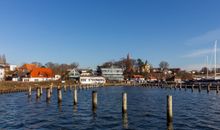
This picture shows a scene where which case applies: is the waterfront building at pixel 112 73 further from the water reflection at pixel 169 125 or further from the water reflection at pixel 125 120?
the water reflection at pixel 169 125

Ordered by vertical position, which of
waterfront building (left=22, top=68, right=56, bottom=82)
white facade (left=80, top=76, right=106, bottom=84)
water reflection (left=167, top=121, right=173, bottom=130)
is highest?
waterfront building (left=22, top=68, right=56, bottom=82)

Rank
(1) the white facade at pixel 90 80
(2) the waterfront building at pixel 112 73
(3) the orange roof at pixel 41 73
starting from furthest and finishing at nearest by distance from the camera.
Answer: (2) the waterfront building at pixel 112 73 < (1) the white facade at pixel 90 80 < (3) the orange roof at pixel 41 73

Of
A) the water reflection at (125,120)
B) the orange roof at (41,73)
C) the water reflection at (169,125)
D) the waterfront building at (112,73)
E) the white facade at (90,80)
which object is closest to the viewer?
the water reflection at (169,125)

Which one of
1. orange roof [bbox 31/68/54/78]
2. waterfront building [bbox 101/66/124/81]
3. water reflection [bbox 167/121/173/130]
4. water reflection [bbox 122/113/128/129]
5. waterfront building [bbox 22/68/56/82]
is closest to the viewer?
water reflection [bbox 167/121/173/130]

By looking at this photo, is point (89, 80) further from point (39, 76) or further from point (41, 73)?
point (39, 76)

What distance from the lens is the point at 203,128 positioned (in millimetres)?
29891

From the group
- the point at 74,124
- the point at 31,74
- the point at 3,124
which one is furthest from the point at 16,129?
the point at 31,74

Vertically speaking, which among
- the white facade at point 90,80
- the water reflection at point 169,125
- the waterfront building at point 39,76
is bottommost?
the water reflection at point 169,125

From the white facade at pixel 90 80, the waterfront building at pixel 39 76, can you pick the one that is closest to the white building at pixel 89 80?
the white facade at pixel 90 80

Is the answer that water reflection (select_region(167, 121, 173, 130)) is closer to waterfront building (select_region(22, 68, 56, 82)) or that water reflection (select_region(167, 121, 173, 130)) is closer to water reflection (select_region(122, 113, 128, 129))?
water reflection (select_region(122, 113, 128, 129))

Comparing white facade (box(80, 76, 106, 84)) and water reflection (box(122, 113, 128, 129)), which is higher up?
white facade (box(80, 76, 106, 84))

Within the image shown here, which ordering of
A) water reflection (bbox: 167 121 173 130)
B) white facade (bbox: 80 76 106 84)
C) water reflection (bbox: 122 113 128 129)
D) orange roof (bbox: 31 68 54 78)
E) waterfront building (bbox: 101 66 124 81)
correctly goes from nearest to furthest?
water reflection (bbox: 167 121 173 130), water reflection (bbox: 122 113 128 129), orange roof (bbox: 31 68 54 78), white facade (bbox: 80 76 106 84), waterfront building (bbox: 101 66 124 81)

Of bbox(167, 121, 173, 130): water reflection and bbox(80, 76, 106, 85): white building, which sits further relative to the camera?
bbox(80, 76, 106, 85): white building

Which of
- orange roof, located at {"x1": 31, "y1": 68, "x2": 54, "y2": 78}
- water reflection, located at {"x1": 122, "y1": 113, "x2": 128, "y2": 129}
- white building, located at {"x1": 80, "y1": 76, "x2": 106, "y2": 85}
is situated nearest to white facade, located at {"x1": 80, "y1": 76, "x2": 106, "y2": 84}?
white building, located at {"x1": 80, "y1": 76, "x2": 106, "y2": 85}
